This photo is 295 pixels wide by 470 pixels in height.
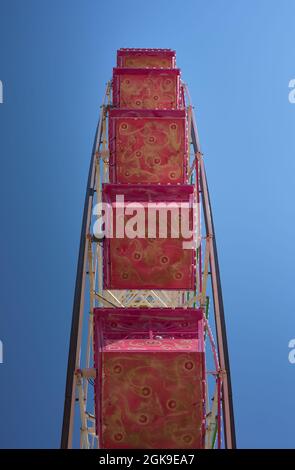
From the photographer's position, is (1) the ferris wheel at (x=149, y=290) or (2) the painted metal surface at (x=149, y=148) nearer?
(1) the ferris wheel at (x=149, y=290)

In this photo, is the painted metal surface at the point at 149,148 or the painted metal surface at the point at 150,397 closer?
the painted metal surface at the point at 150,397

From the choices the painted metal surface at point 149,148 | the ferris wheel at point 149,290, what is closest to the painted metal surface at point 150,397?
the ferris wheel at point 149,290

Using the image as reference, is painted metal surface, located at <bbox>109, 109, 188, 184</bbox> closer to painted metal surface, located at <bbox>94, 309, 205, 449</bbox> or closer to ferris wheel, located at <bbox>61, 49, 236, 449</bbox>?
ferris wheel, located at <bbox>61, 49, 236, 449</bbox>

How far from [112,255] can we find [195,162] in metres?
2.27

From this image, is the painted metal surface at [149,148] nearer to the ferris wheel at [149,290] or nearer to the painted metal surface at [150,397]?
the ferris wheel at [149,290]

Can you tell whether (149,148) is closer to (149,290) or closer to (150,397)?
(149,290)

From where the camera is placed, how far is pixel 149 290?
10.3 meters

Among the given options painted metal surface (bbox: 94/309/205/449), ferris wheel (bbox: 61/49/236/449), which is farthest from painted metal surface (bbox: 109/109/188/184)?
painted metal surface (bbox: 94/309/205/449)

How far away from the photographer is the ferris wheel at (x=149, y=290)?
7309 millimetres

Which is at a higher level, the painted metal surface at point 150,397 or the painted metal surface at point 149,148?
the painted metal surface at point 149,148
